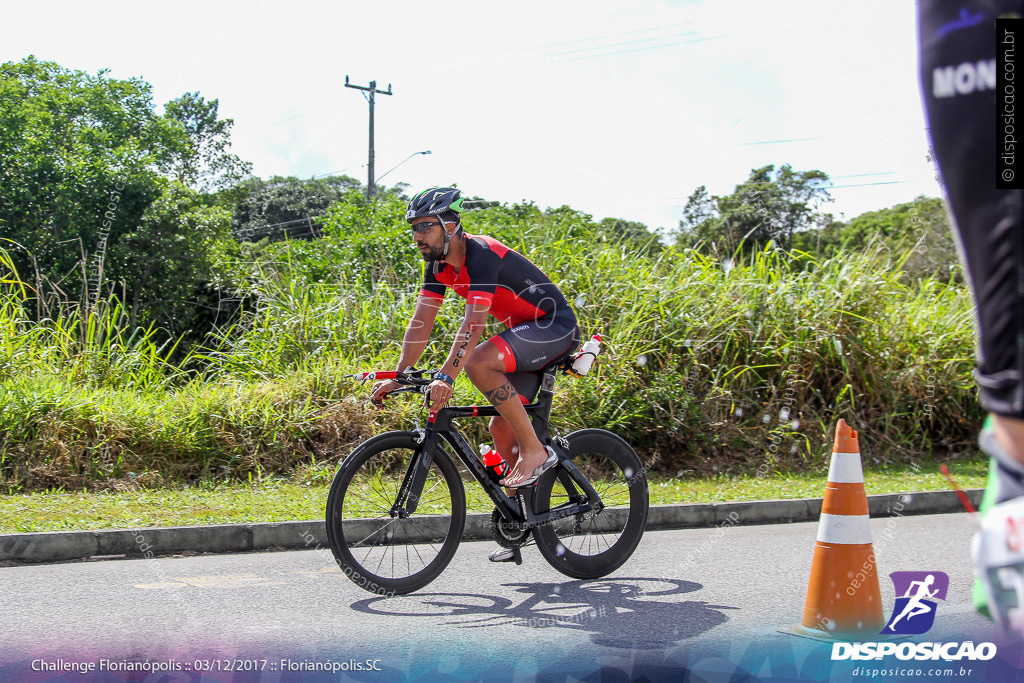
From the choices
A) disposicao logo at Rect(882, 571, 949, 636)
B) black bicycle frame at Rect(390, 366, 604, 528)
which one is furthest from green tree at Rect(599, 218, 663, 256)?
disposicao logo at Rect(882, 571, 949, 636)

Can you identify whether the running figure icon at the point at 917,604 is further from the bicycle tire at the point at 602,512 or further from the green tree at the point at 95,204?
the green tree at the point at 95,204

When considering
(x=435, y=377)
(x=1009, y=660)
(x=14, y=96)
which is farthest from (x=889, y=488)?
(x=14, y=96)

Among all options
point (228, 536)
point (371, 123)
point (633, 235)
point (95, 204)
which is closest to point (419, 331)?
point (228, 536)

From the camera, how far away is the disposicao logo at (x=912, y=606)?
3801 mm

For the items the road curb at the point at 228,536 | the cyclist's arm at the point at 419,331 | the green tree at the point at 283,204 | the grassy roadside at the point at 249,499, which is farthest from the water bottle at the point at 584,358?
the green tree at the point at 283,204

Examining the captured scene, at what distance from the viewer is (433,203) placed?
4.51m

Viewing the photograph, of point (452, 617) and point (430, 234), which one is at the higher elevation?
point (430, 234)

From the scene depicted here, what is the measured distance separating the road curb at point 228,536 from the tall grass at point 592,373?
5.87 ft

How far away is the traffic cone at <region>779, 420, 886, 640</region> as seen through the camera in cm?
377

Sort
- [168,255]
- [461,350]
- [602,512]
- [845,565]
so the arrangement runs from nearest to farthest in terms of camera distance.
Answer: [845,565]
[461,350]
[602,512]
[168,255]

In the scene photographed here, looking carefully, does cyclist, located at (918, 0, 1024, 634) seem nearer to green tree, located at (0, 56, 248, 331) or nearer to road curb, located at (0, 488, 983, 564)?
road curb, located at (0, 488, 983, 564)

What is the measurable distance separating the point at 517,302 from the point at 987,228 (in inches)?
148

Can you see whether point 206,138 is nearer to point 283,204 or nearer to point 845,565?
point 283,204

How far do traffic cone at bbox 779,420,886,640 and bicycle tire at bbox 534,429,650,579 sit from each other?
137 cm
